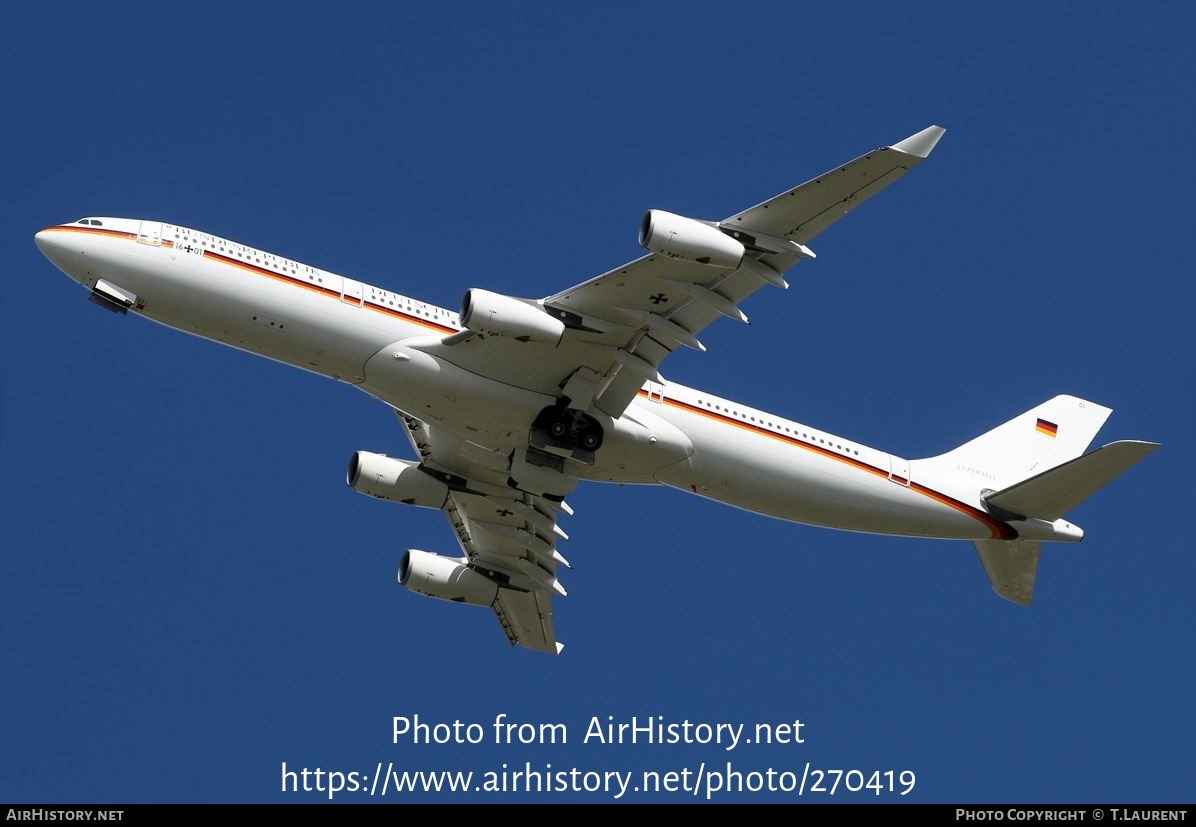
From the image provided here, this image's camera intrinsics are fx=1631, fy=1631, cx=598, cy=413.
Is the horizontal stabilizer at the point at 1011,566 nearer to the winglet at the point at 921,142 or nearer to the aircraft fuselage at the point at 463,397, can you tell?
the aircraft fuselage at the point at 463,397

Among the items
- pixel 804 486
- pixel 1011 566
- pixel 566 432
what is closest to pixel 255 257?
pixel 566 432

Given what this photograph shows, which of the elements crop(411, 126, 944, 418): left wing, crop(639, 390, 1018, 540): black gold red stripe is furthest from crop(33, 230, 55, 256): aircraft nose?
crop(639, 390, 1018, 540): black gold red stripe

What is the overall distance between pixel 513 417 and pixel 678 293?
6034 mm

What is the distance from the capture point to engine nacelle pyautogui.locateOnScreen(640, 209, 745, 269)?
40.4m

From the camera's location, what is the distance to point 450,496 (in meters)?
51.9

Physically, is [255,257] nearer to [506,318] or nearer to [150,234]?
[150,234]

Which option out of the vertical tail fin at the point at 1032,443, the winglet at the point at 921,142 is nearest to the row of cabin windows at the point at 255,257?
the winglet at the point at 921,142

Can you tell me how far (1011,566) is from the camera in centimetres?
5153

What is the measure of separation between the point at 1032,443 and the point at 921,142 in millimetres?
17051

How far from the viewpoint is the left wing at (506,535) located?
168 ft

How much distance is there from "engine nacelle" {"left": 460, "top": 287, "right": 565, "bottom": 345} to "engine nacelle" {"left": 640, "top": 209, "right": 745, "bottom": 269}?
3975 mm

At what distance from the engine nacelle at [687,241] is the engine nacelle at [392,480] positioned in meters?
13.9

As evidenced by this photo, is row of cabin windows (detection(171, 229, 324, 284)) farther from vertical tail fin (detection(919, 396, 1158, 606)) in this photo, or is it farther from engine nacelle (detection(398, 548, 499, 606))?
vertical tail fin (detection(919, 396, 1158, 606))

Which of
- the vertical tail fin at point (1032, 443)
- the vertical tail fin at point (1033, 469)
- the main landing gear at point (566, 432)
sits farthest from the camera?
the vertical tail fin at point (1032, 443)
